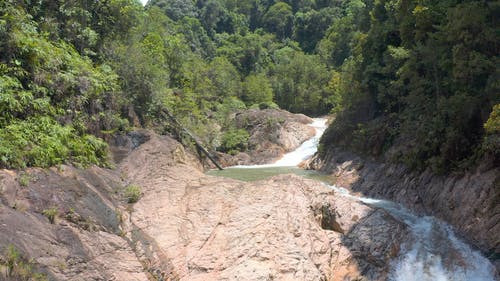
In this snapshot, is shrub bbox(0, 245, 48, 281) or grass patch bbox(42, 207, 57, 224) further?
grass patch bbox(42, 207, 57, 224)

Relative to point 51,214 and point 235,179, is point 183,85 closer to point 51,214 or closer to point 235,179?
point 235,179

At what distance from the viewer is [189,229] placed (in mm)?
11461

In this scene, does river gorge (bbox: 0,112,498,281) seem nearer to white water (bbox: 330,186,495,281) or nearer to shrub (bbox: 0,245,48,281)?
white water (bbox: 330,186,495,281)

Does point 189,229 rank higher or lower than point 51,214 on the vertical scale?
lower

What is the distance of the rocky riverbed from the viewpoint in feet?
29.5

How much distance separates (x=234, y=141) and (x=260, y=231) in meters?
23.6

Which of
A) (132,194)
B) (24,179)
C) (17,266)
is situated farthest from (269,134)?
(17,266)

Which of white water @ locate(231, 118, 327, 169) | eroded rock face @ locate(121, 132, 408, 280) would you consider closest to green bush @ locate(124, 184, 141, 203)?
eroded rock face @ locate(121, 132, 408, 280)

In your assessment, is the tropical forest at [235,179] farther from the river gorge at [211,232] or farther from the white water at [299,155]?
the white water at [299,155]

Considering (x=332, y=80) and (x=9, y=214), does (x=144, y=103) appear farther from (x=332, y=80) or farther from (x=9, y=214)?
(x=332, y=80)

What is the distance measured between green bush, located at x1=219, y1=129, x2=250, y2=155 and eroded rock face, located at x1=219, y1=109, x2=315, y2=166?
60 cm

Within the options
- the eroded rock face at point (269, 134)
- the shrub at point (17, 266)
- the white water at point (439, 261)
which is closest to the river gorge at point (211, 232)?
the white water at point (439, 261)

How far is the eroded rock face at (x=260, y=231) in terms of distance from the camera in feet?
33.6

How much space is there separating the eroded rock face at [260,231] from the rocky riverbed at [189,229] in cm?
3
